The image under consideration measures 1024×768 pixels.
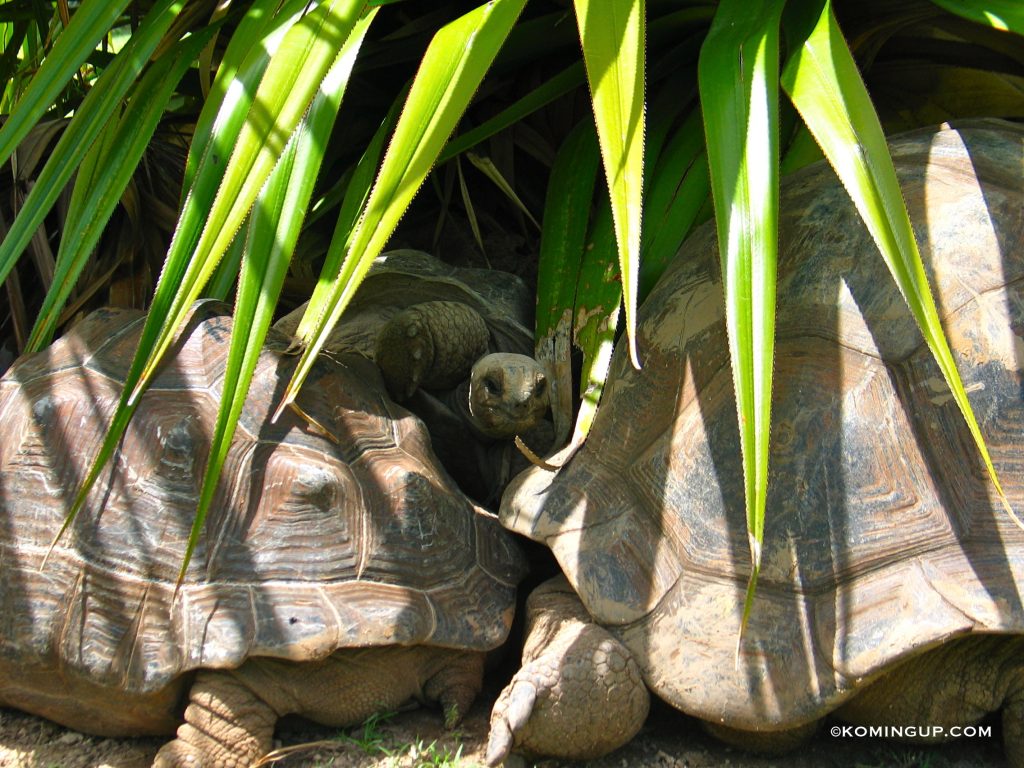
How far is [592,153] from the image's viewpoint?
265cm

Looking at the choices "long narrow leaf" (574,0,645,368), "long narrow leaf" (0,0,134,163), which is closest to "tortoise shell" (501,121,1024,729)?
"long narrow leaf" (574,0,645,368)

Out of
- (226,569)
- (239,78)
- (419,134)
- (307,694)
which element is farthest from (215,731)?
(239,78)

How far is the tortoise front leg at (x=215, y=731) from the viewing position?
1877 mm

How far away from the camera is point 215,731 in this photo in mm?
1879

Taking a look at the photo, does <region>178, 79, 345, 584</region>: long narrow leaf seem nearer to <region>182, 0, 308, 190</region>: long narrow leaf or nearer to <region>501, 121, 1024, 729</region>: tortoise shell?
<region>182, 0, 308, 190</region>: long narrow leaf

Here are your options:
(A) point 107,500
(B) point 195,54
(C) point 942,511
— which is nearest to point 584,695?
(C) point 942,511

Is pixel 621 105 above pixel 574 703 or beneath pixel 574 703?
above

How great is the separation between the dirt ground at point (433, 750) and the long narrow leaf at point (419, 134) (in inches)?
26.5

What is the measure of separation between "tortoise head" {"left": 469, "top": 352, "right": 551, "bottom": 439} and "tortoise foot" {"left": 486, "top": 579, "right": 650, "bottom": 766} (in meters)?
0.56

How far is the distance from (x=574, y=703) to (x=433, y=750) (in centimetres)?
29

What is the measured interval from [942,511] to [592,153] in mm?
1251

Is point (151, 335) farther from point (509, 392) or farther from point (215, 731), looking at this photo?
point (509, 392)

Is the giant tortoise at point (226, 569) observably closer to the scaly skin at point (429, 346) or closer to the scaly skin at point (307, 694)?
the scaly skin at point (307, 694)

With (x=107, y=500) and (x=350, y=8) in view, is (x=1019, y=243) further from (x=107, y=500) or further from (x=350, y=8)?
(x=107, y=500)
